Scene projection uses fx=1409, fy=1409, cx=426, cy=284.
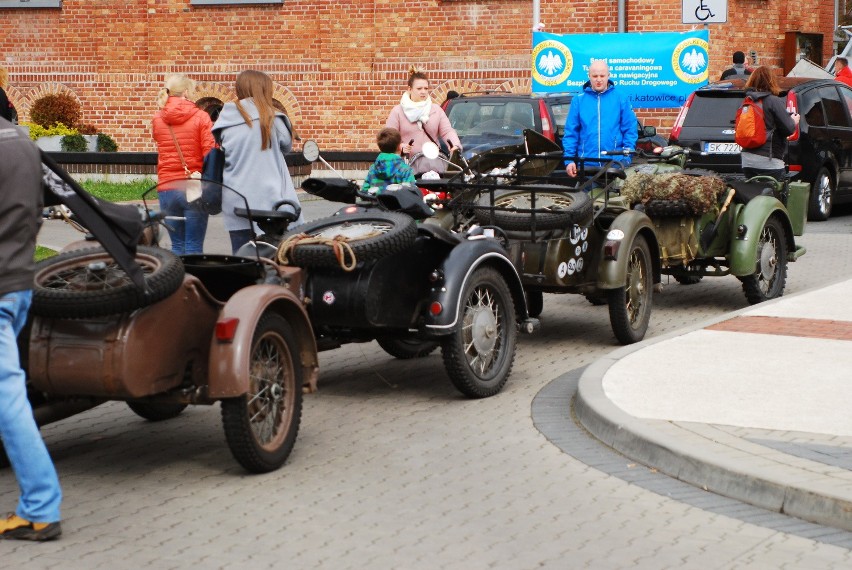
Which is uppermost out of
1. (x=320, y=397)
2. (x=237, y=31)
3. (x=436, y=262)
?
(x=237, y=31)

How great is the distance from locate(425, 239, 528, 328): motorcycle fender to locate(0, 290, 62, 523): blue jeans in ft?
9.55

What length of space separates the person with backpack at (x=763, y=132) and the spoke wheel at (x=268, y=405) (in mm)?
7671

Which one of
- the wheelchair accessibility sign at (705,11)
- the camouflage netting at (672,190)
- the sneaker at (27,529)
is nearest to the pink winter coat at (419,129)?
the camouflage netting at (672,190)

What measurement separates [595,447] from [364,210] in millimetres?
2088

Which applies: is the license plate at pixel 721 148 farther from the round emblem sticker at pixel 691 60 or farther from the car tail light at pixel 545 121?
the round emblem sticker at pixel 691 60

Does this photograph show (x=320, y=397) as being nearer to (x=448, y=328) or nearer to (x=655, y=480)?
(x=448, y=328)

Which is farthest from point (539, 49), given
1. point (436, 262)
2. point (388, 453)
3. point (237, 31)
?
point (388, 453)

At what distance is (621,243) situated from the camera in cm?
1000

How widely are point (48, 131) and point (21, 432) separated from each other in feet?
73.4

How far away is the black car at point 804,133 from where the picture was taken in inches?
746

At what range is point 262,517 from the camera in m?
6.04

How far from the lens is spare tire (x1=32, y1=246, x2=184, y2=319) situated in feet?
20.0

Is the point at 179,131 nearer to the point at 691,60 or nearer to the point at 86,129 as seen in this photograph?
the point at 691,60

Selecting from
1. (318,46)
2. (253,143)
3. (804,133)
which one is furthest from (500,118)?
(253,143)
